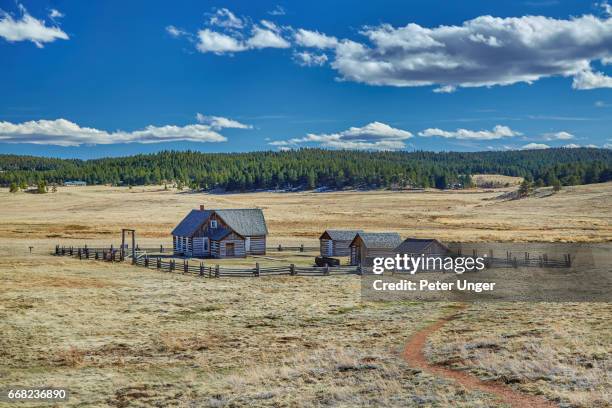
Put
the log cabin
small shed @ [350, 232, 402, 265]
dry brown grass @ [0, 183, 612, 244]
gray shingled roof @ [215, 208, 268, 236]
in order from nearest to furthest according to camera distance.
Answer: small shed @ [350, 232, 402, 265]
the log cabin
gray shingled roof @ [215, 208, 268, 236]
dry brown grass @ [0, 183, 612, 244]

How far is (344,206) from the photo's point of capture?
123 metres

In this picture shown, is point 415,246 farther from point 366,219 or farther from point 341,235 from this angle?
point 366,219

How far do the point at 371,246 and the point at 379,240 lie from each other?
33.5 inches

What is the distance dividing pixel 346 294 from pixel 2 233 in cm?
5314

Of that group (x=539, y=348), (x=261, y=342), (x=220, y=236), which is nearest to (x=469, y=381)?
(x=539, y=348)

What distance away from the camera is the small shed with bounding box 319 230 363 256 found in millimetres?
50125

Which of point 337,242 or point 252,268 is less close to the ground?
point 337,242

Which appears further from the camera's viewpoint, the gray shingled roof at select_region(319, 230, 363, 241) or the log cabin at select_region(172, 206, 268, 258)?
the log cabin at select_region(172, 206, 268, 258)

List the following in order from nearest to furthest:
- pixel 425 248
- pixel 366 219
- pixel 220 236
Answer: pixel 425 248, pixel 220 236, pixel 366 219

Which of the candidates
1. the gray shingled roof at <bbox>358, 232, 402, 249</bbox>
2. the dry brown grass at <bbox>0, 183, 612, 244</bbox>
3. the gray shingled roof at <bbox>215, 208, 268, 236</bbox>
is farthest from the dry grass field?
the dry brown grass at <bbox>0, 183, 612, 244</bbox>

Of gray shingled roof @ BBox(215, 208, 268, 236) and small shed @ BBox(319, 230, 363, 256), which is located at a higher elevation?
gray shingled roof @ BBox(215, 208, 268, 236)

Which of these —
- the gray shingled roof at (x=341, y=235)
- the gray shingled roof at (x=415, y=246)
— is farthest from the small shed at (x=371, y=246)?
the gray shingled roof at (x=341, y=235)

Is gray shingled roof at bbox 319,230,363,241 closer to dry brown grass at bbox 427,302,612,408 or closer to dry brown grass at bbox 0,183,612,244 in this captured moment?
dry brown grass at bbox 0,183,612,244

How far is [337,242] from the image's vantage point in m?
50.3
